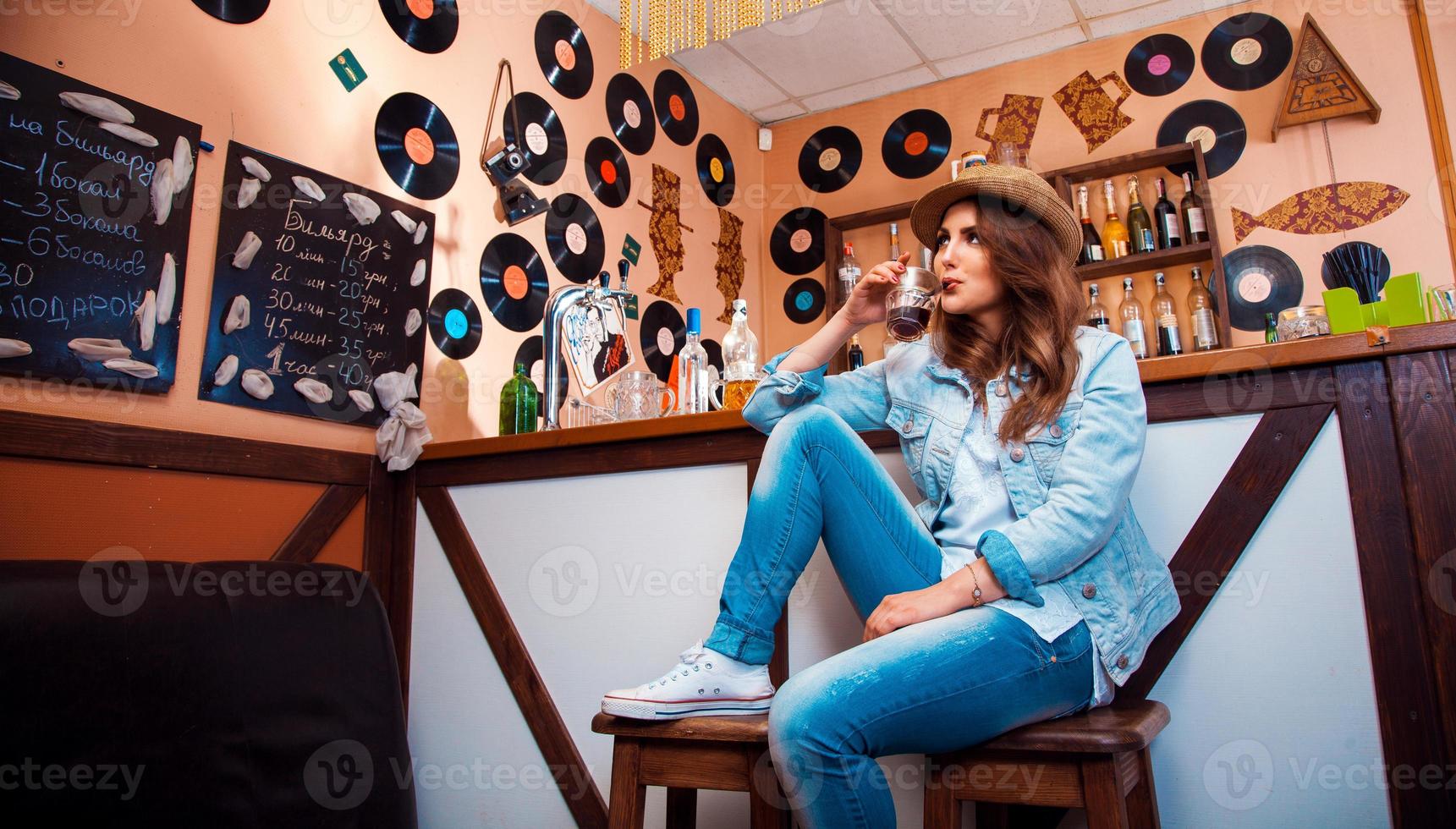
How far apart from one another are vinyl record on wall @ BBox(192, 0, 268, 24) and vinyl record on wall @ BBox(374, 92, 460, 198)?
1.26ft

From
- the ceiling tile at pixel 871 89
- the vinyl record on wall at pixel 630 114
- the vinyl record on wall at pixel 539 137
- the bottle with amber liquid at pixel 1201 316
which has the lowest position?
the bottle with amber liquid at pixel 1201 316

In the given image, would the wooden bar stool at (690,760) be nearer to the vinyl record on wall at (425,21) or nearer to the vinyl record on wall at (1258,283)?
the vinyl record on wall at (425,21)

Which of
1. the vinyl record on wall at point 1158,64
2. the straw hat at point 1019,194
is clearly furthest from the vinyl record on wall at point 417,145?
the vinyl record on wall at point 1158,64

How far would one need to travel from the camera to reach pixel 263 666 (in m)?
1.72

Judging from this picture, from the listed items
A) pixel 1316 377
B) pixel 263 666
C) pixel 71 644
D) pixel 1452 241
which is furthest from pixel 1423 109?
pixel 71 644

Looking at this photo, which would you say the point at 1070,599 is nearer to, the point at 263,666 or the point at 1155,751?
the point at 1155,751

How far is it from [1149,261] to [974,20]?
1205mm

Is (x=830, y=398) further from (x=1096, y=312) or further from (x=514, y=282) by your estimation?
(x=1096, y=312)

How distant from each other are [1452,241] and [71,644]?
406 centimetres

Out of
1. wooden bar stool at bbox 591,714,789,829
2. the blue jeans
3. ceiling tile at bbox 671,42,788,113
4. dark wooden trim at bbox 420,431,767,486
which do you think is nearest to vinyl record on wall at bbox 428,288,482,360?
dark wooden trim at bbox 420,431,767,486

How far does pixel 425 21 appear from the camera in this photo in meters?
2.73

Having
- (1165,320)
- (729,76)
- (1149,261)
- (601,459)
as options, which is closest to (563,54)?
(729,76)

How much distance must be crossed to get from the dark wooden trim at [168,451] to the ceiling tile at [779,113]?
9.39ft

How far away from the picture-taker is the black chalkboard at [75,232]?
68.2 inches
